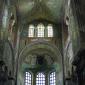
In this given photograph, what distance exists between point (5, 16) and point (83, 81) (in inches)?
339

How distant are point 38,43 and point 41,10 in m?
3.87

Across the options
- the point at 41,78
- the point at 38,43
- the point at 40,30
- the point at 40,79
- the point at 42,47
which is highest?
the point at 40,30

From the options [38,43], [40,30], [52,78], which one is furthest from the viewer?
[52,78]

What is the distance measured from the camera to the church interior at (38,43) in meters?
23.4

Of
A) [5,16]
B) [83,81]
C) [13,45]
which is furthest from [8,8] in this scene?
[83,81]

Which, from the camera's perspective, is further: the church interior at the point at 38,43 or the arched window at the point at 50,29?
the arched window at the point at 50,29

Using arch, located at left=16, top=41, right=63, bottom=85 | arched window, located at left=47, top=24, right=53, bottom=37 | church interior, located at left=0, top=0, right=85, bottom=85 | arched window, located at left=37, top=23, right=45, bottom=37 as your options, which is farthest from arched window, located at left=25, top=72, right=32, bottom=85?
arched window, located at left=47, top=24, right=53, bottom=37

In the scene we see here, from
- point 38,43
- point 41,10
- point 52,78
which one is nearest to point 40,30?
point 38,43

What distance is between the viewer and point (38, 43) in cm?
2645

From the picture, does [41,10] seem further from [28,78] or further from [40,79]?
[40,79]

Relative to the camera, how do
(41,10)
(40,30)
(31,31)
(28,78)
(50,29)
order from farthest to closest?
(28,78), (50,29), (40,30), (31,31), (41,10)

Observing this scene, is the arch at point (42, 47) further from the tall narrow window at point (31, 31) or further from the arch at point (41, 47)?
the tall narrow window at point (31, 31)

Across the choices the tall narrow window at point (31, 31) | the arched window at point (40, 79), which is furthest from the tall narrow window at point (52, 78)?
Result: the tall narrow window at point (31, 31)

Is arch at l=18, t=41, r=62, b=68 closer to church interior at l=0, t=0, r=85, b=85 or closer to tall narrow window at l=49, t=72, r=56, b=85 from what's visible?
church interior at l=0, t=0, r=85, b=85
